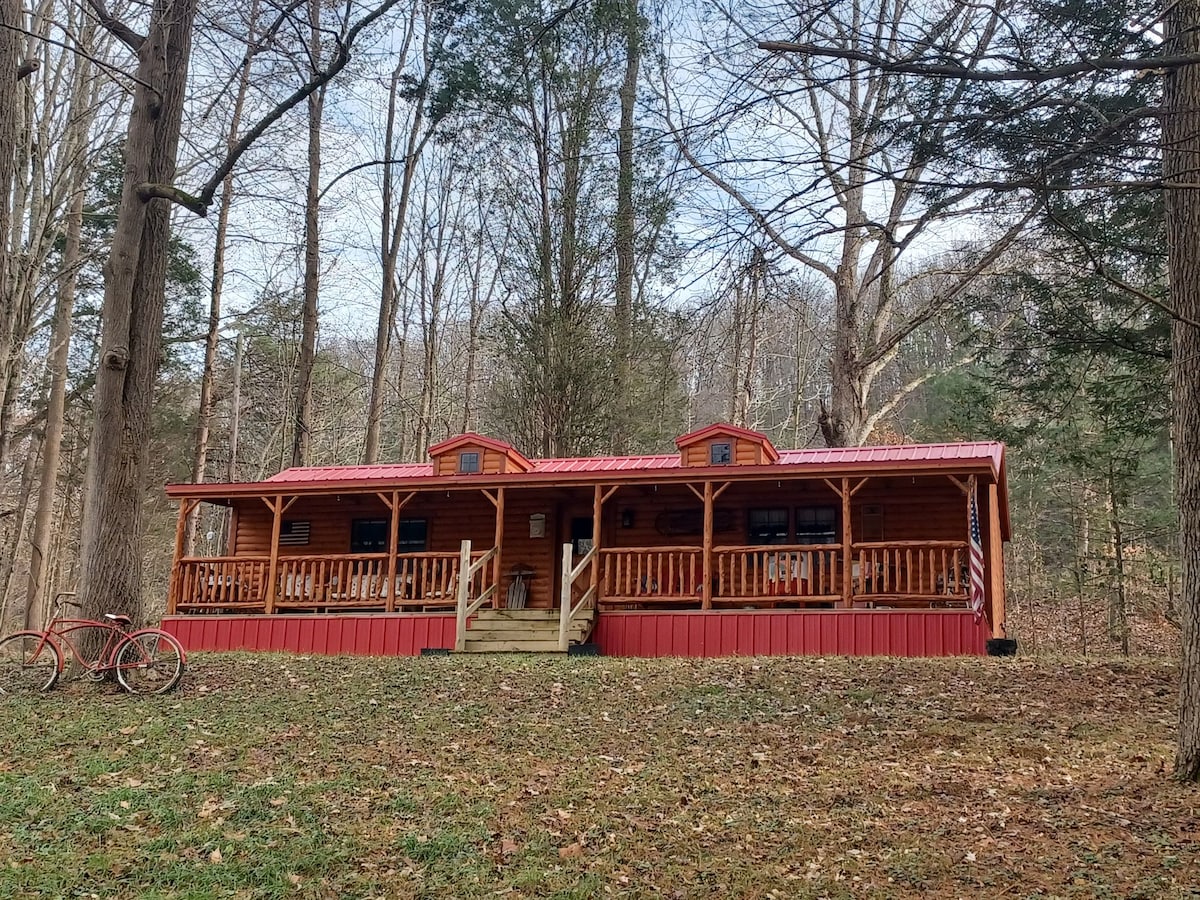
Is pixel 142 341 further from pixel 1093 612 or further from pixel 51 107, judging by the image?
pixel 1093 612

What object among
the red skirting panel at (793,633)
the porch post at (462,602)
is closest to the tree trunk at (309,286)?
the porch post at (462,602)

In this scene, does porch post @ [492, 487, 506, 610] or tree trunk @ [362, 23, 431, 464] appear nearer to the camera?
porch post @ [492, 487, 506, 610]

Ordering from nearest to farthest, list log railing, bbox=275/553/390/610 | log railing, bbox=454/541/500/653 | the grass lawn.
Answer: the grass lawn, log railing, bbox=454/541/500/653, log railing, bbox=275/553/390/610

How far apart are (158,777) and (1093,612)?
77.1 feet

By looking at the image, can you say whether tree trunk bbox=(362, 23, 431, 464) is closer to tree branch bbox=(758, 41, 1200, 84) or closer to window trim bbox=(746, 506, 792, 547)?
window trim bbox=(746, 506, 792, 547)

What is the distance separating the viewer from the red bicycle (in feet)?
32.5

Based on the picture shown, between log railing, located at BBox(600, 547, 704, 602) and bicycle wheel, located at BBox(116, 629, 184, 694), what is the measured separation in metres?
6.16

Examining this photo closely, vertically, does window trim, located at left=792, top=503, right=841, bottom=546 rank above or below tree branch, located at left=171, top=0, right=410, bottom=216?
below

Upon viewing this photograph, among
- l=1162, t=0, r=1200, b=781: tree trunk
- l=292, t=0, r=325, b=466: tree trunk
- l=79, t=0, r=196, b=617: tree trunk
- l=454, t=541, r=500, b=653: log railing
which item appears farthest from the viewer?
l=292, t=0, r=325, b=466: tree trunk

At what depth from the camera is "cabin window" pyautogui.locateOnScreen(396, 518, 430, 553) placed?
17.5 m

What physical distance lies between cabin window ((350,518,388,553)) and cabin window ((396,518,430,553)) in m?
0.30

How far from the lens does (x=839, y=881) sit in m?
5.55

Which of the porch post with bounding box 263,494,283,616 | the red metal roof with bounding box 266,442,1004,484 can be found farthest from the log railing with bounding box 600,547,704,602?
the porch post with bounding box 263,494,283,616

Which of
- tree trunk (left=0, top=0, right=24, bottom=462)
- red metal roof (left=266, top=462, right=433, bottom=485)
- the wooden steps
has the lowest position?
the wooden steps
